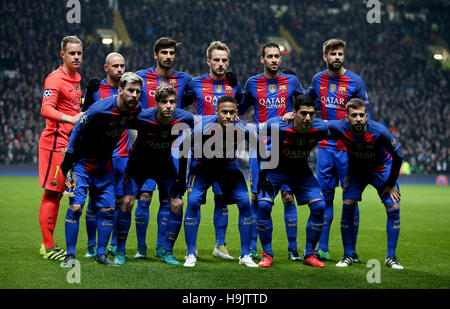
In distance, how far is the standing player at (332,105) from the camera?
7.32 m

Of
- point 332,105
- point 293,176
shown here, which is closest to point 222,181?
point 293,176

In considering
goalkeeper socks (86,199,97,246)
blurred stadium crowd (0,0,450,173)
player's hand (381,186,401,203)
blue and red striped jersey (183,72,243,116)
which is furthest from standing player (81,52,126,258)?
blurred stadium crowd (0,0,450,173)

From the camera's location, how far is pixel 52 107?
22.7 ft

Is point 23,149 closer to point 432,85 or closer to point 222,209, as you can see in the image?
point 222,209

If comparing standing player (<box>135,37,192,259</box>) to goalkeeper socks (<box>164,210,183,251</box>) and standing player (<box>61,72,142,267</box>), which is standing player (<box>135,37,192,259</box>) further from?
standing player (<box>61,72,142,267</box>)

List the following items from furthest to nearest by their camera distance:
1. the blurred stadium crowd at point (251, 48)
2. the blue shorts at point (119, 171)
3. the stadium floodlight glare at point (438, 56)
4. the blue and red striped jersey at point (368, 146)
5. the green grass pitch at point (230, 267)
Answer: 1. the stadium floodlight glare at point (438, 56)
2. the blurred stadium crowd at point (251, 48)
3. the blue shorts at point (119, 171)
4. the blue and red striped jersey at point (368, 146)
5. the green grass pitch at point (230, 267)

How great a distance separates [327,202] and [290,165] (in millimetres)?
1003

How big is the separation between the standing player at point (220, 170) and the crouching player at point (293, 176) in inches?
7.8

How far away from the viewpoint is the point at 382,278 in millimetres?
5930

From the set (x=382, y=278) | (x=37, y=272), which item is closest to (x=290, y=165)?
(x=382, y=278)

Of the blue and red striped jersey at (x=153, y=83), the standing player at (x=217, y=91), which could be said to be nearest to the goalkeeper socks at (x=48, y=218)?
the blue and red striped jersey at (x=153, y=83)

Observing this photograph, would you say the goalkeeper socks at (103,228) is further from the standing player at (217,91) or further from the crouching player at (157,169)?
the standing player at (217,91)

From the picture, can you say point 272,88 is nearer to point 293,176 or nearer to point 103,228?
point 293,176

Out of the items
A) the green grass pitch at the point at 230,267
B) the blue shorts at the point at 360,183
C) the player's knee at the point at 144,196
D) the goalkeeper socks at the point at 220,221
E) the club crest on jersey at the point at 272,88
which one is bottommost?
the green grass pitch at the point at 230,267
